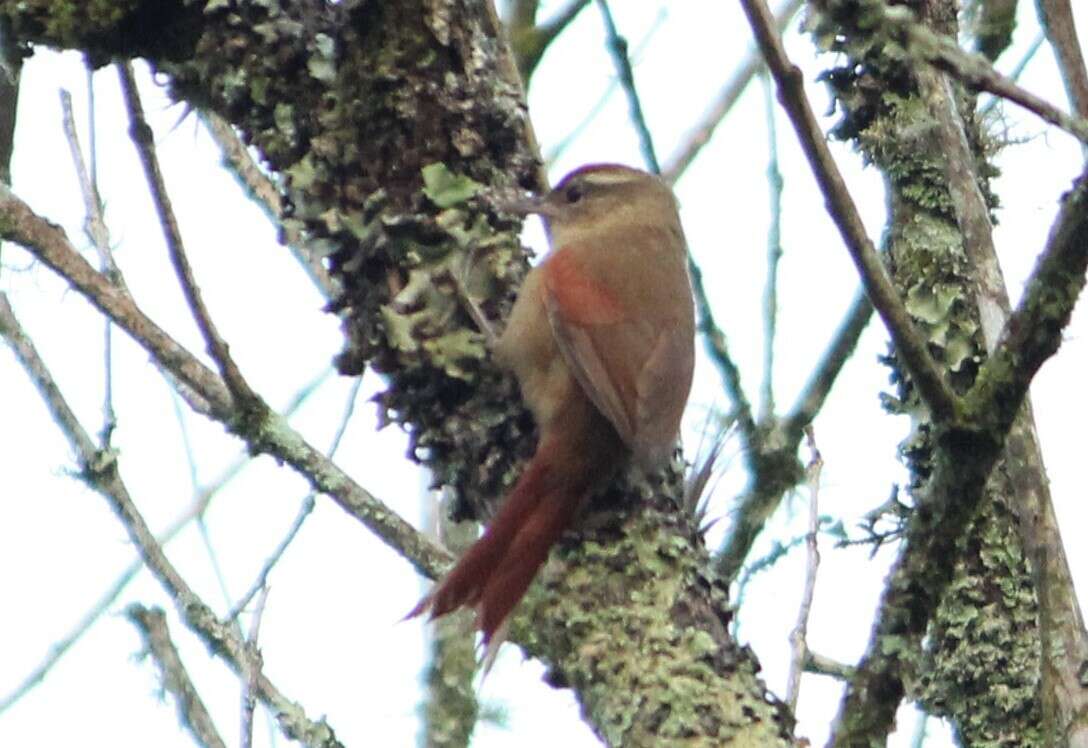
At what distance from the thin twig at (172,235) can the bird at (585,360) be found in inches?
18.9

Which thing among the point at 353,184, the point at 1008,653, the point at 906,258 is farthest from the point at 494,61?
the point at 1008,653

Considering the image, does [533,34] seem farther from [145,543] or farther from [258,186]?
[145,543]

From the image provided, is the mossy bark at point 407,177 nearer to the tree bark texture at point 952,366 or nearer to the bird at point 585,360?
the bird at point 585,360

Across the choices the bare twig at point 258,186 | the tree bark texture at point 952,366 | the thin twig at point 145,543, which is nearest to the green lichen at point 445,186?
the bare twig at point 258,186

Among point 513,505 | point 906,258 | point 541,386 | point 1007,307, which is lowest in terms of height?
point 513,505

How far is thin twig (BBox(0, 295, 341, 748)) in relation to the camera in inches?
116

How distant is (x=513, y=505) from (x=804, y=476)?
35.8 inches

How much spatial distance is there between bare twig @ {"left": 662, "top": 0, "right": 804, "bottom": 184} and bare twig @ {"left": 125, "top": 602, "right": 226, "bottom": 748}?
2.17 metres

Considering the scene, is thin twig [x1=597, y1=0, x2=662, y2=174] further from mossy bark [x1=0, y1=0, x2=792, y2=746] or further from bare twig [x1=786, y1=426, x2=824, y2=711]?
bare twig [x1=786, y1=426, x2=824, y2=711]

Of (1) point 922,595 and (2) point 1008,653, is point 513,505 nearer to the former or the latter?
(1) point 922,595

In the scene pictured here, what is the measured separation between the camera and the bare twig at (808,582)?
2.93 m

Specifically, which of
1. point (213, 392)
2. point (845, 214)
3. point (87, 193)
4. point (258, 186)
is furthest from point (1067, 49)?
point (87, 193)

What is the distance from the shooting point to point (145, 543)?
3.12m

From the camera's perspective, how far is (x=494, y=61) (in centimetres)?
304
